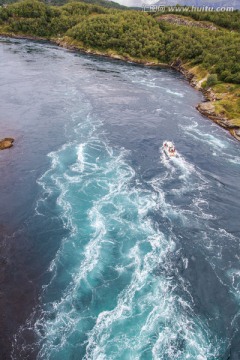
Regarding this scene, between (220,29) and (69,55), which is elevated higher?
(220,29)

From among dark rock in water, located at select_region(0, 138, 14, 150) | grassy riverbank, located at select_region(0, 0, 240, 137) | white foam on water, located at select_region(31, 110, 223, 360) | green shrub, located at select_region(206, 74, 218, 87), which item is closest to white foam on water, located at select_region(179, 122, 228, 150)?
grassy riverbank, located at select_region(0, 0, 240, 137)

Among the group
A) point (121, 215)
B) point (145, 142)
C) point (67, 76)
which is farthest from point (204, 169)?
point (67, 76)

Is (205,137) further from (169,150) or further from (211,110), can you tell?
(211,110)

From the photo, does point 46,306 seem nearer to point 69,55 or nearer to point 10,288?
point 10,288

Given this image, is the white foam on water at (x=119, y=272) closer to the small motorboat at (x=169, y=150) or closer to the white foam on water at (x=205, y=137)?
the small motorboat at (x=169, y=150)

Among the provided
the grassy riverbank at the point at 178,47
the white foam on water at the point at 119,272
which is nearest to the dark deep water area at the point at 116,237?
the white foam on water at the point at 119,272

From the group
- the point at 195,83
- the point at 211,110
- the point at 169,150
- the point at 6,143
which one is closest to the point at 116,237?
the point at 169,150

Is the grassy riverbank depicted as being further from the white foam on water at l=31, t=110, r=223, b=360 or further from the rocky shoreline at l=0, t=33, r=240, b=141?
the white foam on water at l=31, t=110, r=223, b=360
